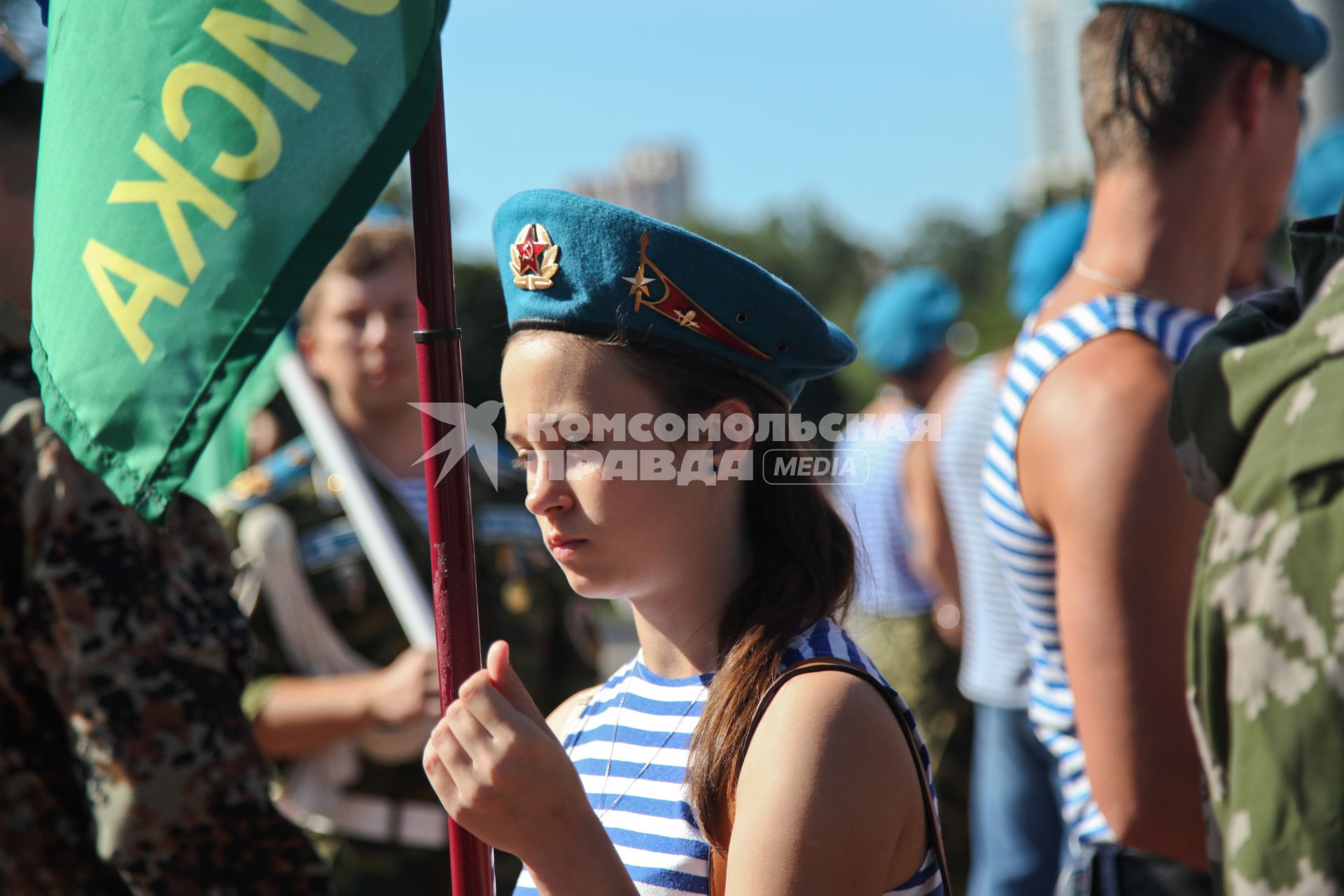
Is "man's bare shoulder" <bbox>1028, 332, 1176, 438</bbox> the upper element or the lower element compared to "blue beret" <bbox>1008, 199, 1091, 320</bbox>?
lower

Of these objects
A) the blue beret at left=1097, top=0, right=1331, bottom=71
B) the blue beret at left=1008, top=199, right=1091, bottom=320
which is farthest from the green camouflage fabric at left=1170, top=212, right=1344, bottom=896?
the blue beret at left=1008, top=199, right=1091, bottom=320

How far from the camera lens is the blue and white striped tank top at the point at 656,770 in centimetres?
168

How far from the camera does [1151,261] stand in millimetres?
2523

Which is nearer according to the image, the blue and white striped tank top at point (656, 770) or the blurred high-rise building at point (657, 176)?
the blue and white striped tank top at point (656, 770)

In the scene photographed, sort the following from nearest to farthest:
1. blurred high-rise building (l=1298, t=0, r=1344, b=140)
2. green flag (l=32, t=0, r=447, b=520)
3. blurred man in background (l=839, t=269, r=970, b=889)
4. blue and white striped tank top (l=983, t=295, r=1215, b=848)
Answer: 1. green flag (l=32, t=0, r=447, b=520)
2. blue and white striped tank top (l=983, t=295, r=1215, b=848)
3. blurred man in background (l=839, t=269, r=970, b=889)
4. blurred high-rise building (l=1298, t=0, r=1344, b=140)

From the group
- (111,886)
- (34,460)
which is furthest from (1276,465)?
(111,886)

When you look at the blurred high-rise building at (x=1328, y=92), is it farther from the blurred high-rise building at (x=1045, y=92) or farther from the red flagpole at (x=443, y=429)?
the blurred high-rise building at (x=1045, y=92)

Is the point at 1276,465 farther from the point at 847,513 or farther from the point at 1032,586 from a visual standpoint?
the point at 1032,586

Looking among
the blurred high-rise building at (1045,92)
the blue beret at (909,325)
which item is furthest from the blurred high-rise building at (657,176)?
the blue beret at (909,325)

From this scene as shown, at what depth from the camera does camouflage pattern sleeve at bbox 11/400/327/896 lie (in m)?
2.12

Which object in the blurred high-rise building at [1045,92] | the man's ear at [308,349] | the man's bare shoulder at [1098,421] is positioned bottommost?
the man's bare shoulder at [1098,421]

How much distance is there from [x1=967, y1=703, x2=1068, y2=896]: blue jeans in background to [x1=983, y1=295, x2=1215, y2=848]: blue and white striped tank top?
3.36ft

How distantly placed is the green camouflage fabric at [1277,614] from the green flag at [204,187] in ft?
3.01

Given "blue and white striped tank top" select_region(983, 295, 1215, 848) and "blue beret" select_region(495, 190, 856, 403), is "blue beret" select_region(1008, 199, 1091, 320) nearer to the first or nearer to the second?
"blue and white striped tank top" select_region(983, 295, 1215, 848)
